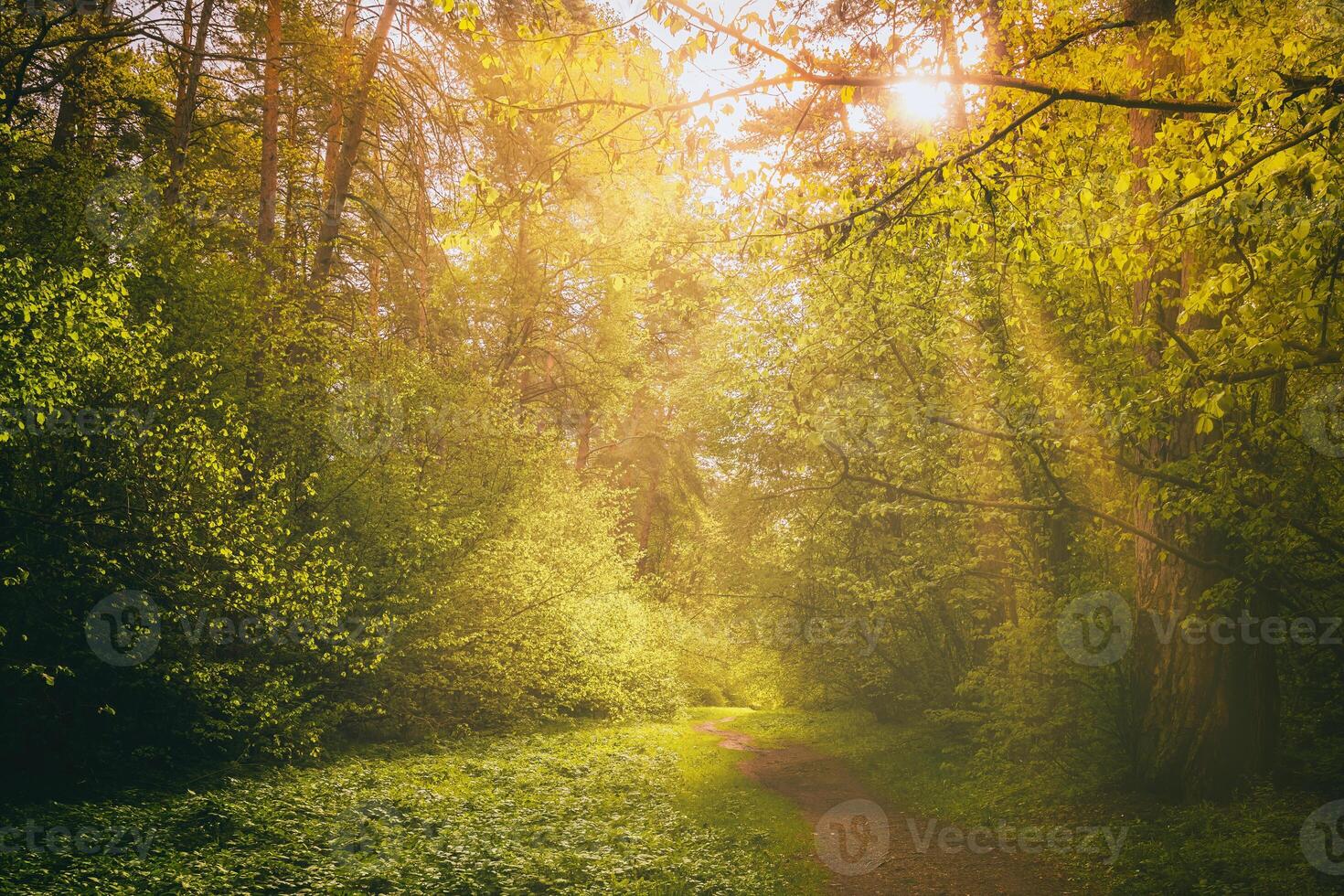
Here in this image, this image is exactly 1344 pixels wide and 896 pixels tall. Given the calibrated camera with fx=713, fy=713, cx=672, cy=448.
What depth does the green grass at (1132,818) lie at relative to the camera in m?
6.37

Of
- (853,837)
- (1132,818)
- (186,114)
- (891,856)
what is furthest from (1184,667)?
(186,114)

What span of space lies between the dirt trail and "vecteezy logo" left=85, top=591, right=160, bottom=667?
7.67 m

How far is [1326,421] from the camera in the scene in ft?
21.5

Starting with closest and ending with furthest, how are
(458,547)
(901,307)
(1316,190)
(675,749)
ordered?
1. (1316,190)
2. (901,307)
3. (458,547)
4. (675,749)

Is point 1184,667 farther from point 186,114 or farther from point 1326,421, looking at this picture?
point 186,114

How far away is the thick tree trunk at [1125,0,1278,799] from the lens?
7648 millimetres

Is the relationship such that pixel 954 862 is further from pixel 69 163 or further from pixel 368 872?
pixel 69 163

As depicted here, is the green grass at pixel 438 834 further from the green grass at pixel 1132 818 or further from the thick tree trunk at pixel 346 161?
the thick tree trunk at pixel 346 161

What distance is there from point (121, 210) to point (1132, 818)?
13226 millimetres

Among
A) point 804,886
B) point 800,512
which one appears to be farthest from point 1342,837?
point 800,512

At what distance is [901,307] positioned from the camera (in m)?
10.2

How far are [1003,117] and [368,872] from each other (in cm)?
916

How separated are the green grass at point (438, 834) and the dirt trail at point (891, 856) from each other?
45 cm

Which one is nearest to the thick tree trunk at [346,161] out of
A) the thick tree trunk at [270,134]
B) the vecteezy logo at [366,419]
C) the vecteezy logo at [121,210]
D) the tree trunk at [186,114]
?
the thick tree trunk at [270,134]
